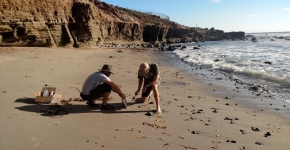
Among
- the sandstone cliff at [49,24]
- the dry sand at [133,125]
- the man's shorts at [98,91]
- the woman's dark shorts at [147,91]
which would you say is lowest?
the dry sand at [133,125]

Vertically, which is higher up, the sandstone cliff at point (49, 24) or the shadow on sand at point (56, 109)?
the sandstone cliff at point (49, 24)

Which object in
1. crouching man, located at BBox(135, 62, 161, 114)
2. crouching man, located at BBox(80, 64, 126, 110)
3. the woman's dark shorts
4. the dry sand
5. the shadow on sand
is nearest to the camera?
the dry sand

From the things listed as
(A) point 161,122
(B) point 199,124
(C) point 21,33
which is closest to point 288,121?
(B) point 199,124

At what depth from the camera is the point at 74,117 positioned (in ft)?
18.3

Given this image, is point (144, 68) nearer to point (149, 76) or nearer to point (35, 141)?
point (149, 76)

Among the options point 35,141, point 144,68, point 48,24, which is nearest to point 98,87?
point 144,68

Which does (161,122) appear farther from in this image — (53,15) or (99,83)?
(53,15)

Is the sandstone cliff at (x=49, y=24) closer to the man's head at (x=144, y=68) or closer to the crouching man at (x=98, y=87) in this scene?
the crouching man at (x=98, y=87)

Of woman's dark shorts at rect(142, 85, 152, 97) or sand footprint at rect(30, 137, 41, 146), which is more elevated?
woman's dark shorts at rect(142, 85, 152, 97)

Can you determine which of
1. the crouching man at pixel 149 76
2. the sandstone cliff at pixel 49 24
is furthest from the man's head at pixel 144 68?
the sandstone cliff at pixel 49 24

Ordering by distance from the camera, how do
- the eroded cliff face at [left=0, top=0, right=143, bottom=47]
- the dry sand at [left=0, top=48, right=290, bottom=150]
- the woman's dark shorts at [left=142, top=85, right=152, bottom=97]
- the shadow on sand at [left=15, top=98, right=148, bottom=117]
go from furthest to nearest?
the eroded cliff face at [left=0, top=0, right=143, bottom=47] → the woman's dark shorts at [left=142, top=85, right=152, bottom=97] → the shadow on sand at [left=15, top=98, right=148, bottom=117] → the dry sand at [left=0, top=48, right=290, bottom=150]

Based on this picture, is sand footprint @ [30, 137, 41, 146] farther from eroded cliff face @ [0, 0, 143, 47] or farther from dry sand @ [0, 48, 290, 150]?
eroded cliff face @ [0, 0, 143, 47]

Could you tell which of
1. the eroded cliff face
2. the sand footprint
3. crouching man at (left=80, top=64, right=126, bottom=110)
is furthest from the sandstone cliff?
the sand footprint

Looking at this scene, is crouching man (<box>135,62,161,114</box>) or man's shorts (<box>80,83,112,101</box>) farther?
crouching man (<box>135,62,161,114</box>)
